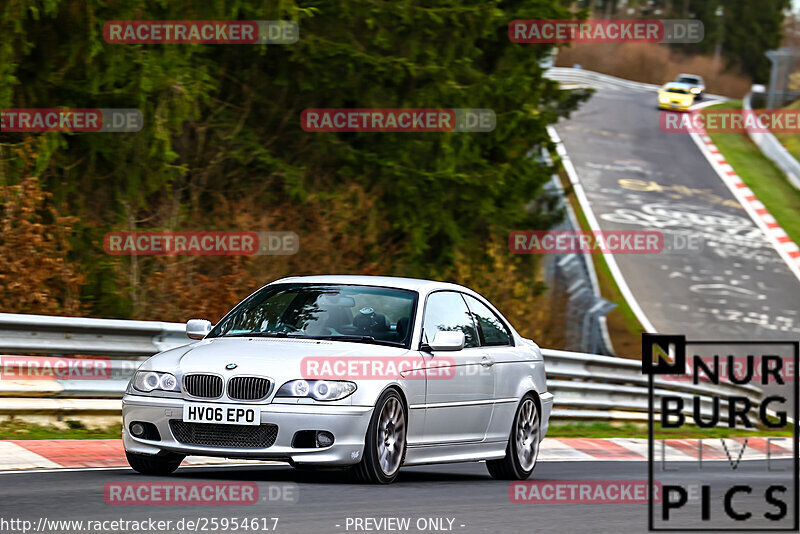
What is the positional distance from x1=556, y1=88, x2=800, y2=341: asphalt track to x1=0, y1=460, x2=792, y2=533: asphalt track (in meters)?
20.2

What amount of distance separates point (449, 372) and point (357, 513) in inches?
97.4

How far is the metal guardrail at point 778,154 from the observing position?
4459 centimetres

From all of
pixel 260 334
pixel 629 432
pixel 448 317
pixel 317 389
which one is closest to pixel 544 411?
pixel 448 317

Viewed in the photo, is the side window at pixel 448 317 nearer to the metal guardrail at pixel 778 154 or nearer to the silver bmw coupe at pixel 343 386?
the silver bmw coupe at pixel 343 386

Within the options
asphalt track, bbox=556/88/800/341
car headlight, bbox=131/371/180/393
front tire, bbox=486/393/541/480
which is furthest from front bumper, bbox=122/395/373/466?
asphalt track, bbox=556/88/800/341

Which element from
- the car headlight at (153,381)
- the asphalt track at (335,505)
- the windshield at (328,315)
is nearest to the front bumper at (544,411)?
the asphalt track at (335,505)

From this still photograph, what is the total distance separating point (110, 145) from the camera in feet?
56.0

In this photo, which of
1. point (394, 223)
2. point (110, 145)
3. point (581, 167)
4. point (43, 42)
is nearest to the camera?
point (43, 42)

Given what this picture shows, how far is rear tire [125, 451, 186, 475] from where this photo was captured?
882cm

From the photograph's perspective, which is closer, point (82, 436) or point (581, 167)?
point (82, 436)

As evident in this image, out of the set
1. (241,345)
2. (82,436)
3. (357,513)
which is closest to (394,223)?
(82,436)

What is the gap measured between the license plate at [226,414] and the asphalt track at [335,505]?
16.1 inches

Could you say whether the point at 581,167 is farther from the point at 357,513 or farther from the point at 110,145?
the point at 357,513

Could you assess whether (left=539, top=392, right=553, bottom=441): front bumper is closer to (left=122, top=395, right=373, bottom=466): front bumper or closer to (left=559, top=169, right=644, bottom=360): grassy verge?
(left=122, top=395, right=373, bottom=466): front bumper
